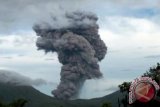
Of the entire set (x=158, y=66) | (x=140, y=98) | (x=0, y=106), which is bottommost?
(x=140, y=98)

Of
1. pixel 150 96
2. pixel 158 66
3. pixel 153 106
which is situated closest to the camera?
pixel 150 96

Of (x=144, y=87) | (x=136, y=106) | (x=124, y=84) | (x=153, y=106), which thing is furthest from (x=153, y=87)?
(x=124, y=84)

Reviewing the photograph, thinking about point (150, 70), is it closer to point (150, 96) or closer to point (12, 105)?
point (12, 105)

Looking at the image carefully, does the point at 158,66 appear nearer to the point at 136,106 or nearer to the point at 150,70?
the point at 150,70

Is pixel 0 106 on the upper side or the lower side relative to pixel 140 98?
upper

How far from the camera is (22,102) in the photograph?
82.9 metres

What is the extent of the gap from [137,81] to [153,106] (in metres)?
24.4

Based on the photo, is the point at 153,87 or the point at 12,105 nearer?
the point at 153,87

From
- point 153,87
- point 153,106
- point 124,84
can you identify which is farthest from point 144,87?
point 124,84

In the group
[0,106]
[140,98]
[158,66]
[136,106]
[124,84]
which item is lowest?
[140,98]

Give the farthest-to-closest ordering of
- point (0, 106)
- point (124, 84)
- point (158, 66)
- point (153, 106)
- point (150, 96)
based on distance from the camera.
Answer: point (158, 66) → point (124, 84) → point (0, 106) → point (153, 106) → point (150, 96)

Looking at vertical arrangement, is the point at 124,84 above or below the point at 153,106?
above

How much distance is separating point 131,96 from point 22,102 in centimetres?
3736

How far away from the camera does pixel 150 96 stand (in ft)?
162
